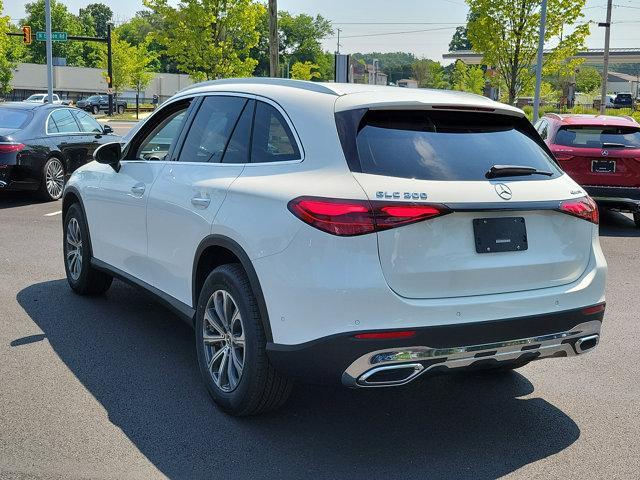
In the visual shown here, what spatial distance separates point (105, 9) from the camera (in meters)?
154

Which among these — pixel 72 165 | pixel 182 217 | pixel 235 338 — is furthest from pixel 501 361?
pixel 72 165

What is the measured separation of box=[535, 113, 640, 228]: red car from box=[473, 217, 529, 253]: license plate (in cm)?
767

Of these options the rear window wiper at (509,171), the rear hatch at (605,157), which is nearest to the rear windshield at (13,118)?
the rear hatch at (605,157)

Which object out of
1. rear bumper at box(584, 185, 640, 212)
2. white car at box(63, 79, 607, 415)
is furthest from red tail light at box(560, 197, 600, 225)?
rear bumper at box(584, 185, 640, 212)

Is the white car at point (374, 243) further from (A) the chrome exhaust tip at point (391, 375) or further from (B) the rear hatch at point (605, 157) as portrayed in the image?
(B) the rear hatch at point (605, 157)

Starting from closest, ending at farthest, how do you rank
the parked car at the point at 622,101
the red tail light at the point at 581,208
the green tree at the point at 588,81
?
1. the red tail light at the point at 581,208
2. the parked car at the point at 622,101
3. the green tree at the point at 588,81

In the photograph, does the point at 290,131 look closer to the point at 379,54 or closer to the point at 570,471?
the point at 570,471

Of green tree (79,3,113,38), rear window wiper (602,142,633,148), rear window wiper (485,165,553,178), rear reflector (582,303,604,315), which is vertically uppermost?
green tree (79,3,113,38)

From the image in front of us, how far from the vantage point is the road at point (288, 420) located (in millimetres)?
3566

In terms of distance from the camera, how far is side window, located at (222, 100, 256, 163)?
4246mm

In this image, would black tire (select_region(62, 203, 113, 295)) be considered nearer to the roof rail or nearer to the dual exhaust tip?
the roof rail

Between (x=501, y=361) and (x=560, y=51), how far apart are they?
27017 mm

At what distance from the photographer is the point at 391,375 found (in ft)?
11.4

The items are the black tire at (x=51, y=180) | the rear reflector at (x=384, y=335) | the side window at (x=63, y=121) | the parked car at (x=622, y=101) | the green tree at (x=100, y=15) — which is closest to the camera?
the rear reflector at (x=384, y=335)
